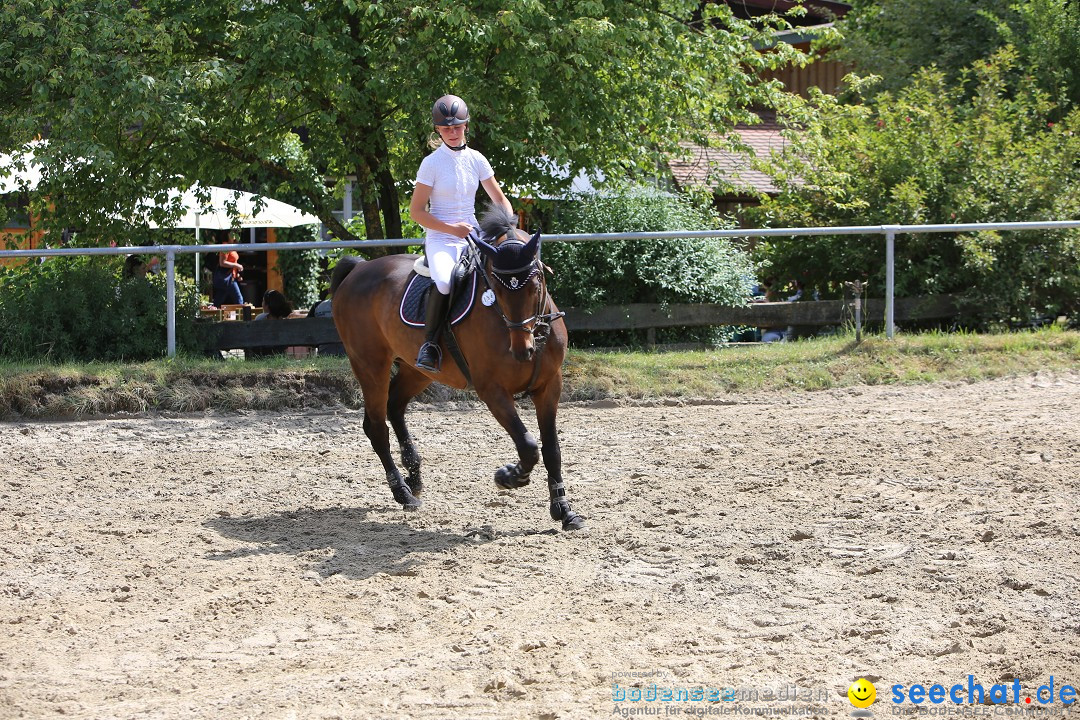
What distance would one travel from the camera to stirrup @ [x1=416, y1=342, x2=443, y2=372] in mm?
7746

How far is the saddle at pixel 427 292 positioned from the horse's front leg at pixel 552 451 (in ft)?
2.40

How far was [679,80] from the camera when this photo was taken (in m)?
14.0

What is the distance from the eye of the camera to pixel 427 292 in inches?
318

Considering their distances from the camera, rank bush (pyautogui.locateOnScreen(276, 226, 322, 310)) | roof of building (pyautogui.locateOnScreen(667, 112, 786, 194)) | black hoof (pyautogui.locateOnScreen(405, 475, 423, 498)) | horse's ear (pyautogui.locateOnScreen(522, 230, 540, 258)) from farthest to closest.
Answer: bush (pyautogui.locateOnScreen(276, 226, 322, 310)) < roof of building (pyautogui.locateOnScreen(667, 112, 786, 194)) < black hoof (pyautogui.locateOnScreen(405, 475, 423, 498)) < horse's ear (pyautogui.locateOnScreen(522, 230, 540, 258))

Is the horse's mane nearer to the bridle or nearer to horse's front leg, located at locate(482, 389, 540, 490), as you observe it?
the bridle

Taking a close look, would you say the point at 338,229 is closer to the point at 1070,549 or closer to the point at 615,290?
the point at 615,290

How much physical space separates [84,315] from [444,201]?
687 cm

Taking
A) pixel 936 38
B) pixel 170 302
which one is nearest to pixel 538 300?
pixel 170 302

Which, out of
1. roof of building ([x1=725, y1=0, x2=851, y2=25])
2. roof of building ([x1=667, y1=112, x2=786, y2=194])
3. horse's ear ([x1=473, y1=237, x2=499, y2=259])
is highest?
roof of building ([x1=725, y1=0, x2=851, y2=25])

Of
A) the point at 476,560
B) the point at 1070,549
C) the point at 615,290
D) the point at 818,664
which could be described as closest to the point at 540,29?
the point at 615,290

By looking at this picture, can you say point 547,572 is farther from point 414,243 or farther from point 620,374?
point 414,243

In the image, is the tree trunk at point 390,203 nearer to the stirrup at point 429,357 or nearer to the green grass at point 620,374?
the green grass at point 620,374

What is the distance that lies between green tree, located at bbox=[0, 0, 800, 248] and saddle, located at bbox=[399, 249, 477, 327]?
450 centimetres

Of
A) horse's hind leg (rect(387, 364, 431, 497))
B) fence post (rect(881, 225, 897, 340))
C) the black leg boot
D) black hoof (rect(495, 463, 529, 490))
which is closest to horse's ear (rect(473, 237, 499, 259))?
the black leg boot
